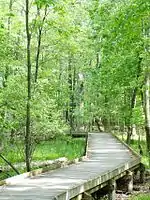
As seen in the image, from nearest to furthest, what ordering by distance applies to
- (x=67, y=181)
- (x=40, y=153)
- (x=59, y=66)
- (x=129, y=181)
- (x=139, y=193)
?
1. (x=67, y=181)
2. (x=139, y=193)
3. (x=129, y=181)
4. (x=40, y=153)
5. (x=59, y=66)

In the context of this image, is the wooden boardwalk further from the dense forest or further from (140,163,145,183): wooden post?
the dense forest

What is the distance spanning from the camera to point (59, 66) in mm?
44250

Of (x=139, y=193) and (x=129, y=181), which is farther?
(x=129, y=181)

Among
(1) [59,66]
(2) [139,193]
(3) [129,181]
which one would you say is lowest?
(2) [139,193]

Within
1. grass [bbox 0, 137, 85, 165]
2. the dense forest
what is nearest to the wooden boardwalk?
the dense forest

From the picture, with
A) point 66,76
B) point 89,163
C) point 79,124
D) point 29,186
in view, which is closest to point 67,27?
point 89,163

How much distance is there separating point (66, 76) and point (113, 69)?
23.3 m

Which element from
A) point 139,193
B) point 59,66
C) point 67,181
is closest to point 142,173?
point 139,193

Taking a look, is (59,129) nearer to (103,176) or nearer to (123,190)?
(123,190)

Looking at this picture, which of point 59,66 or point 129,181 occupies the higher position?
point 59,66

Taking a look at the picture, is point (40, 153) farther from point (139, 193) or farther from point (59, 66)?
point (59, 66)

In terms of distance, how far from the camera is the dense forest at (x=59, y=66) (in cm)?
1435

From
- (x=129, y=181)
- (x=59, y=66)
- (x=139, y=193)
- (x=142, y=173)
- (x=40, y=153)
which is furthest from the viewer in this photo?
(x=59, y=66)

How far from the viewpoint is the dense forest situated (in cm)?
1435
